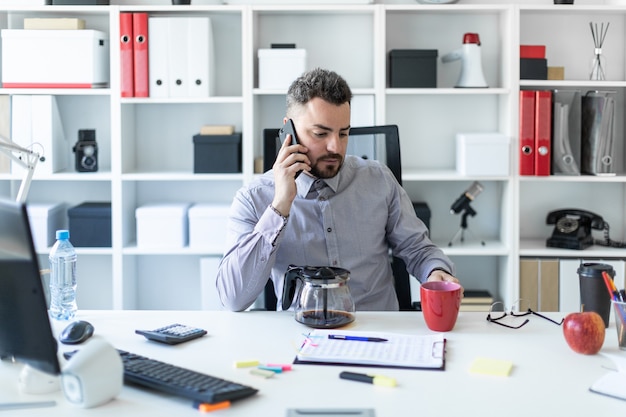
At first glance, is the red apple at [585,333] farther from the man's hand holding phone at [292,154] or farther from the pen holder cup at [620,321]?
the man's hand holding phone at [292,154]

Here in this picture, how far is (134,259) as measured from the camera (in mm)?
4094

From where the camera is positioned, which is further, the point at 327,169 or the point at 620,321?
the point at 327,169

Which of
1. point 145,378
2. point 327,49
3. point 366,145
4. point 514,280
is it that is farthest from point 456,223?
point 145,378

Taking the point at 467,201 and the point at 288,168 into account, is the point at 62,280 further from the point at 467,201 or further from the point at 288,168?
the point at 467,201

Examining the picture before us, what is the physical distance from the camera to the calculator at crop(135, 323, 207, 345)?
6.05 ft

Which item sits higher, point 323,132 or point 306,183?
point 323,132

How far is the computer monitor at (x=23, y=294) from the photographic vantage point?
53.1 inches

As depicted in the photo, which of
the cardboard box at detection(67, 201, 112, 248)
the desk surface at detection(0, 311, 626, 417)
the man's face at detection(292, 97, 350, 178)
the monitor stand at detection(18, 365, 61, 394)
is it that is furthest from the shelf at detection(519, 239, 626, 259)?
the monitor stand at detection(18, 365, 61, 394)

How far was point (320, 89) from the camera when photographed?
2381 millimetres

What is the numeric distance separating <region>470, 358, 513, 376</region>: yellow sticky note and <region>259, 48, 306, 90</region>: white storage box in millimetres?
2248

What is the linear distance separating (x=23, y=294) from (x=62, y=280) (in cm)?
100

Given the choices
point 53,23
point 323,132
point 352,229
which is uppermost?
point 53,23

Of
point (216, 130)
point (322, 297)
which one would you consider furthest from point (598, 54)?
point (322, 297)

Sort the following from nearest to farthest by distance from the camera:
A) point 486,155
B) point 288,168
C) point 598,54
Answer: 1. point 288,168
2. point 486,155
3. point 598,54
